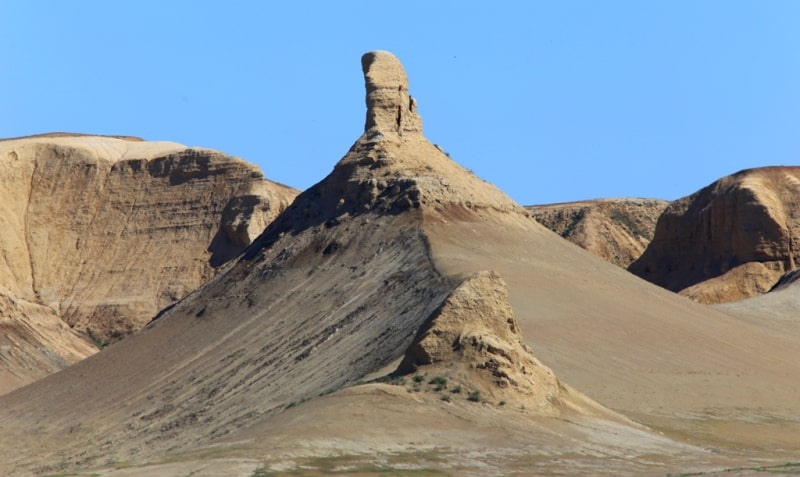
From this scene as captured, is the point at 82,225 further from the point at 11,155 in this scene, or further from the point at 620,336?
the point at 620,336

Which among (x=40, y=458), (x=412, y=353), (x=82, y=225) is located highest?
(x=82, y=225)

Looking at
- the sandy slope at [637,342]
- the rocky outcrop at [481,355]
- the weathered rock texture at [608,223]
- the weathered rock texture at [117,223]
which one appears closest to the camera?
the rocky outcrop at [481,355]

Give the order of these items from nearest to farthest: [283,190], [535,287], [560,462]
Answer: [560,462] → [535,287] → [283,190]

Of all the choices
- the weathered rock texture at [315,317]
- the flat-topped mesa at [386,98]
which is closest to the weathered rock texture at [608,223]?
the flat-topped mesa at [386,98]

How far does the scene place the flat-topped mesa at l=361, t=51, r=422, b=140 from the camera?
67.2m

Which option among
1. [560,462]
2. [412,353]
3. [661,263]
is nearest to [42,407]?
[412,353]

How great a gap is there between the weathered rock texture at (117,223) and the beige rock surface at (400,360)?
21.9 meters

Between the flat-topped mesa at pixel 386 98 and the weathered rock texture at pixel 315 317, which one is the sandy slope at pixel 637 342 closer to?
the weathered rock texture at pixel 315 317

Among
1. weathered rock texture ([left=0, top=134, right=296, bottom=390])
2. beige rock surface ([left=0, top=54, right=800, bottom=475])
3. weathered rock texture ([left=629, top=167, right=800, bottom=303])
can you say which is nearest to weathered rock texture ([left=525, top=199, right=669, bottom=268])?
weathered rock texture ([left=629, top=167, right=800, bottom=303])

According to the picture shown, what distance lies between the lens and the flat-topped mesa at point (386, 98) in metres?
67.2

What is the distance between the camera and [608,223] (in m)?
119

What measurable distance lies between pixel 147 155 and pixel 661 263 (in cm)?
2823

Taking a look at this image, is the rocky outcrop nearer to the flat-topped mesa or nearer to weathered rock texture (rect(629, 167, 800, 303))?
the flat-topped mesa

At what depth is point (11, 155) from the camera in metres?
97.0
